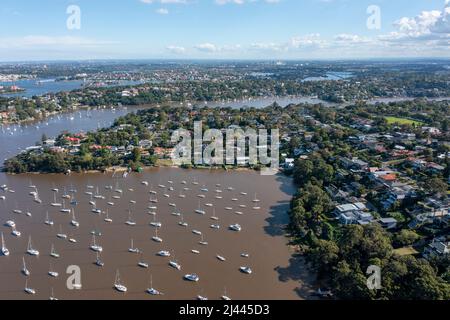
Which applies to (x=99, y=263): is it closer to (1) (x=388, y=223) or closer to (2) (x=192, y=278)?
(2) (x=192, y=278)

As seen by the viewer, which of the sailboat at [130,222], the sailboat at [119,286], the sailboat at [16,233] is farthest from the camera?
the sailboat at [130,222]

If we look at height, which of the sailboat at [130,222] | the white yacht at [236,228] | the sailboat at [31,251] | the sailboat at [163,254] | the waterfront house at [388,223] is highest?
the waterfront house at [388,223]

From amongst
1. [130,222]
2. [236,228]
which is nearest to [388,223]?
[236,228]

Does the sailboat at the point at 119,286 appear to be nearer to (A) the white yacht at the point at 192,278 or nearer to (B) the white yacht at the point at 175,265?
(B) the white yacht at the point at 175,265

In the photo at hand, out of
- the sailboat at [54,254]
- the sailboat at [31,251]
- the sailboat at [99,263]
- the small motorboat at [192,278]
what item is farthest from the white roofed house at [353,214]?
the sailboat at [31,251]

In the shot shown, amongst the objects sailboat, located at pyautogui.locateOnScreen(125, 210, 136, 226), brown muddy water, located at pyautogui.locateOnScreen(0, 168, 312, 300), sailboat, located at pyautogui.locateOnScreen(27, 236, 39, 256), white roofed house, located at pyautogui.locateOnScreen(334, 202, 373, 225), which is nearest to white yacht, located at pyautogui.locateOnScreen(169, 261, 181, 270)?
brown muddy water, located at pyautogui.locateOnScreen(0, 168, 312, 300)

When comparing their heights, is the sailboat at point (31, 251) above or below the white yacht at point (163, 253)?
above
